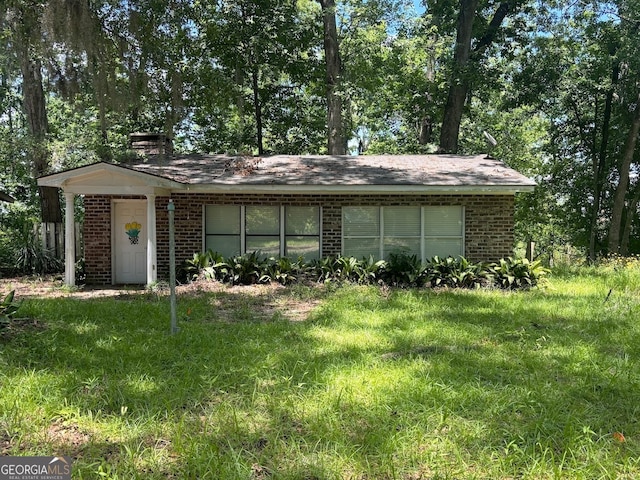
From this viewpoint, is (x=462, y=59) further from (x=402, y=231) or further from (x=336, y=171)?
(x=402, y=231)

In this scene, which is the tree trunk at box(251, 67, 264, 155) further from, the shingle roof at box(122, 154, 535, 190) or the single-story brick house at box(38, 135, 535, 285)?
the single-story brick house at box(38, 135, 535, 285)

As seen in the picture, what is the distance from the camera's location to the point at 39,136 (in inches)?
538

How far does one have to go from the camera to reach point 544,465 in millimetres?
2797

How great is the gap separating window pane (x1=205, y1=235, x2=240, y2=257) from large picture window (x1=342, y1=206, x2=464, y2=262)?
98.0 inches

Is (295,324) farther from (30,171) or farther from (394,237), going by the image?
(30,171)

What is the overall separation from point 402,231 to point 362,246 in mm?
977

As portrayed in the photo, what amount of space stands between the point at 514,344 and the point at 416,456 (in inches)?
115

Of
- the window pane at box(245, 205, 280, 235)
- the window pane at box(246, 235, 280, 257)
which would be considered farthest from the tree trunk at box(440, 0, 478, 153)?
the window pane at box(246, 235, 280, 257)

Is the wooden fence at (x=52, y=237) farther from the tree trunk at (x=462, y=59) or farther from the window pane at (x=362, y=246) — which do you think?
the tree trunk at (x=462, y=59)

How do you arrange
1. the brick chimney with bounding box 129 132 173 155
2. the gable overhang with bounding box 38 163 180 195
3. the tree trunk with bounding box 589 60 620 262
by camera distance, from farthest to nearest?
the tree trunk with bounding box 589 60 620 262, the brick chimney with bounding box 129 132 173 155, the gable overhang with bounding box 38 163 180 195

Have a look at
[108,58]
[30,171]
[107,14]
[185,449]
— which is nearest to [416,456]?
[185,449]

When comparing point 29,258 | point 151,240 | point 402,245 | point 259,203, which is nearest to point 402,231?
point 402,245

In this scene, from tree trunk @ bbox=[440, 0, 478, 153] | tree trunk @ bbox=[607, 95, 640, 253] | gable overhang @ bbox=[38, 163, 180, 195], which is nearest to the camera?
gable overhang @ bbox=[38, 163, 180, 195]
